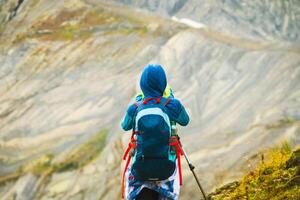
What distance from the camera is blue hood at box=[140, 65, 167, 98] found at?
18.1 ft

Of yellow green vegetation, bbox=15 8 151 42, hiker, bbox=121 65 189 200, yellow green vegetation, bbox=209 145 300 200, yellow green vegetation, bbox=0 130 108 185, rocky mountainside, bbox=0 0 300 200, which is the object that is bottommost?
yellow green vegetation, bbox=0 130 108 185

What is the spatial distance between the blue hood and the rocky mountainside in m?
5.47

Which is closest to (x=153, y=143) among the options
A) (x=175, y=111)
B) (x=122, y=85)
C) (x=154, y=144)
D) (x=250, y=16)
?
(x=154, y=144)

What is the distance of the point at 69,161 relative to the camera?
522 inches

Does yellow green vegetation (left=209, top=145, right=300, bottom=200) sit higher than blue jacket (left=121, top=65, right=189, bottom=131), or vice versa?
blue jacket (left=121, top=65, right=189, bottom=131)

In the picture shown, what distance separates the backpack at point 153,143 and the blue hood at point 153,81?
0.30 ft

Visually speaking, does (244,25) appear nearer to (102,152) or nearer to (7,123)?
(102,152)

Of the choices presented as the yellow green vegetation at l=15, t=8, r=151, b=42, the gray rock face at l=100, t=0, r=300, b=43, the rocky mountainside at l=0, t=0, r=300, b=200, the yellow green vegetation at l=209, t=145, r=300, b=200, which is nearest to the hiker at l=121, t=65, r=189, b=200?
the yellow green vegetation at l=209, t=145, r=300, b=200

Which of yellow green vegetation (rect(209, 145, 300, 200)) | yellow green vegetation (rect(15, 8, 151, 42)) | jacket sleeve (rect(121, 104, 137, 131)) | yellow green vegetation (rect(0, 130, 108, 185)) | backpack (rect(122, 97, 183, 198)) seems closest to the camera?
backpack (rect(122, 97, 183, 198))

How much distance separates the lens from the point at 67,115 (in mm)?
14234

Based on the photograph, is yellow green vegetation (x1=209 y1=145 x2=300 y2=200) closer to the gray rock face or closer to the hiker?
the hiker

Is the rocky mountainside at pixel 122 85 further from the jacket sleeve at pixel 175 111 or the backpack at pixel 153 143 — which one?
the backpack at pixel 153 143

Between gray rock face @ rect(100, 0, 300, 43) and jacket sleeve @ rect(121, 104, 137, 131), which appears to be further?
gray rock face @ rect(100, 0, 300, 43)

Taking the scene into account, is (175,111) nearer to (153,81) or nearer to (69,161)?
(153,81)
